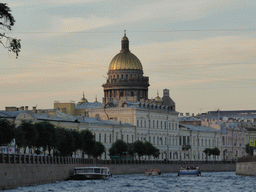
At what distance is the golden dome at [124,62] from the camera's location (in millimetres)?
136000

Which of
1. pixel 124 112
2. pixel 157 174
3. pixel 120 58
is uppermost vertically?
pixel 120 58

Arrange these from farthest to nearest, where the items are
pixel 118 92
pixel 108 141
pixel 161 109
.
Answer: pixel 118 92, pixel 161 109, pixel 108 141

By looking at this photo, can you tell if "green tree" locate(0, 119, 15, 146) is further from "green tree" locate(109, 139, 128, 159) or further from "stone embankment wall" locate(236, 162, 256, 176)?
"green tree" locate(109, 139, 128, 159)

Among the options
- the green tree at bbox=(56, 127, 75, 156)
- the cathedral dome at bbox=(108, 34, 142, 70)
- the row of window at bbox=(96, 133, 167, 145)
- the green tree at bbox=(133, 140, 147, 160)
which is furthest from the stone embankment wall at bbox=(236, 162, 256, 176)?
the cathedral dome at bbox=(108, 34, 142, 70)

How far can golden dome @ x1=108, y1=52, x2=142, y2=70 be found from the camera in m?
136

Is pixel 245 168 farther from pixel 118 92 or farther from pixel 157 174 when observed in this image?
pixel 118 92

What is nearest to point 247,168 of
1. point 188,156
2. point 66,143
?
point 66,143

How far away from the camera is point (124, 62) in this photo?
13612cm

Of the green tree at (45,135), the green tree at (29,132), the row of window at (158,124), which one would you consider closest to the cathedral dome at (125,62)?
the row of window at (158,124)

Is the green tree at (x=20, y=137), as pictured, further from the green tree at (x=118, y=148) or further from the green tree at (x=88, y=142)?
the green tree at (x=118, y=148)

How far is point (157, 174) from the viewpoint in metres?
80.3

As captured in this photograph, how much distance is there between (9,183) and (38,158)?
9.66 m

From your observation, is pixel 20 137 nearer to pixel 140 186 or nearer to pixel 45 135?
pixel 45 135

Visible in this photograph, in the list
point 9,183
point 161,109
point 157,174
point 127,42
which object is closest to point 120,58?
point 127,42
